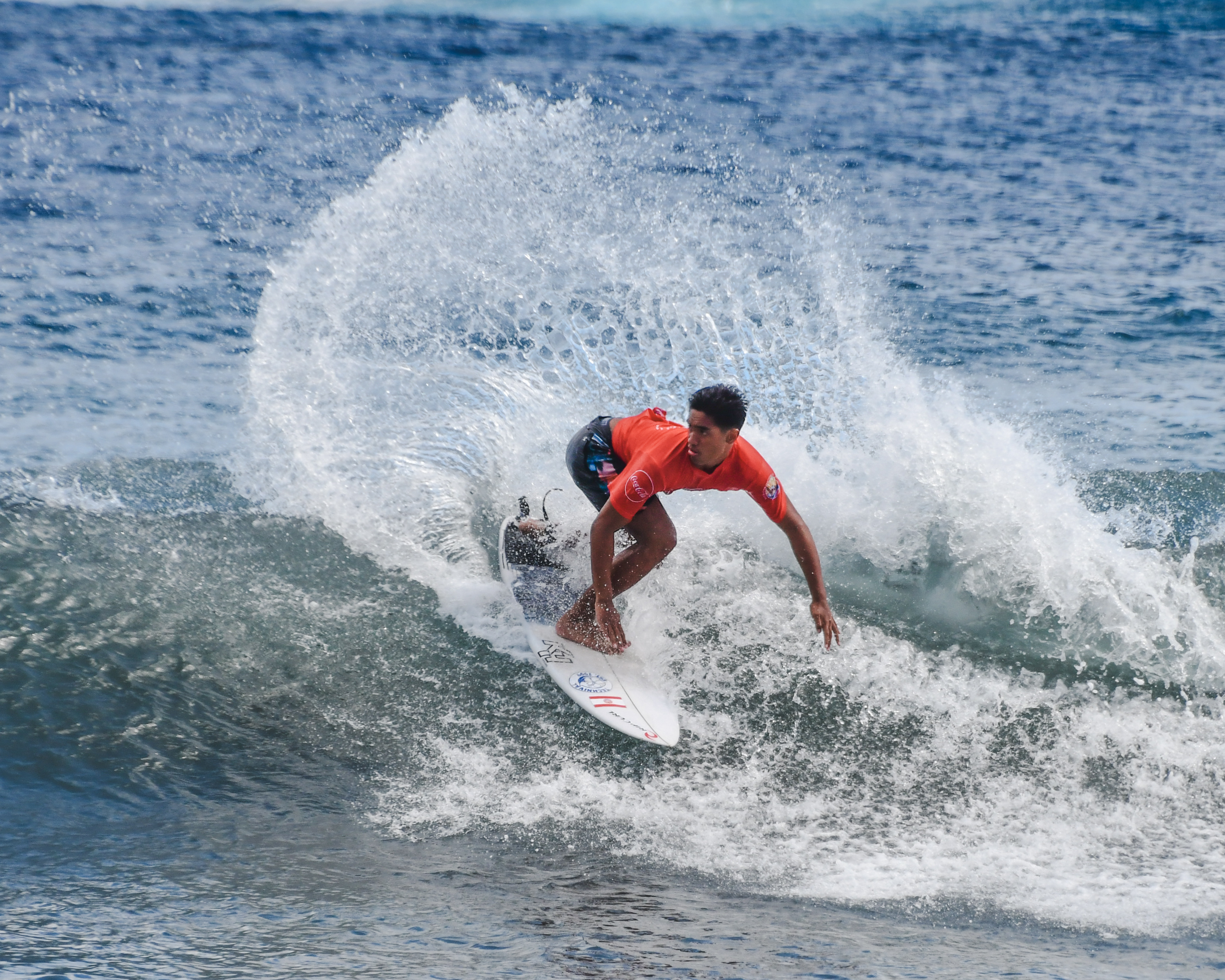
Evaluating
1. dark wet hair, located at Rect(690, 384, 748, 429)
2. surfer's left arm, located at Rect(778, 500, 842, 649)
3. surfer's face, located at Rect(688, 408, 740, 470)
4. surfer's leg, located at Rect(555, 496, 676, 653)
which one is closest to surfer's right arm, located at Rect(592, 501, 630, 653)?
surfer's leg, located at Rect(555, 496, 676, 653)

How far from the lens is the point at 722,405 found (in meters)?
4.38

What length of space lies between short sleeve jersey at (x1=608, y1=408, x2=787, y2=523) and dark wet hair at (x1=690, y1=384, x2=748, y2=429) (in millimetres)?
294

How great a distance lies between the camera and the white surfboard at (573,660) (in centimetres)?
507

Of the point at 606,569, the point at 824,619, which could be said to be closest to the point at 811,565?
the point at 824,619

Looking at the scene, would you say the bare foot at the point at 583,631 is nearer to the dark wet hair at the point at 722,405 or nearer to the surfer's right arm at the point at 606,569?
the surfer's right arm at the point at 606,569

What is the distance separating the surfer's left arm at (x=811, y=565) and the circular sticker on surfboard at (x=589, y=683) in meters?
1.17

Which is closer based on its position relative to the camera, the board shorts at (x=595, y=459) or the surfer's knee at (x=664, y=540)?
the surfer's knee at (x=664, y=540)

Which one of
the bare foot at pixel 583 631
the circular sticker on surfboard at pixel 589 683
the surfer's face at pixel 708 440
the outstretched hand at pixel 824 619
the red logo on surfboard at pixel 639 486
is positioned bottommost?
the circular sticker on surfboard at pixel 589 683

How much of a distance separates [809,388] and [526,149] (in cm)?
346

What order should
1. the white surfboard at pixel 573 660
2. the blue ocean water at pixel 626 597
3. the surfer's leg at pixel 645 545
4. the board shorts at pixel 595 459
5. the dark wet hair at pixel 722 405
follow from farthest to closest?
the board shorts at pixel 595 459 < the surfer's leg at pixel 645 545 < the white surfboard at pixel 573 660 < the dark wet hair at pixel 722 405 < the blue ocean water at pixel 626 597

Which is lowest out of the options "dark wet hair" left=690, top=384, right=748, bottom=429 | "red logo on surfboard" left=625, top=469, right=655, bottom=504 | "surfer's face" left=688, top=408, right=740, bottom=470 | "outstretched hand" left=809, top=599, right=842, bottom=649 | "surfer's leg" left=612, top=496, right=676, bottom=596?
"outstretched hand" left=809, top=599, right=842, bottom=649

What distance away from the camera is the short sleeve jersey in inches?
186

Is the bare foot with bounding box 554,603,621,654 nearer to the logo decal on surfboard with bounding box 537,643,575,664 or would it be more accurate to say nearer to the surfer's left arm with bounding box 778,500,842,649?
the logo decal on surfboard with bounding box 537,643,575,664

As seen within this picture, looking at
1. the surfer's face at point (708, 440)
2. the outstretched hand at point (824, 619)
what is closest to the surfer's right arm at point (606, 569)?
the surfer's face at point (708, 440)
